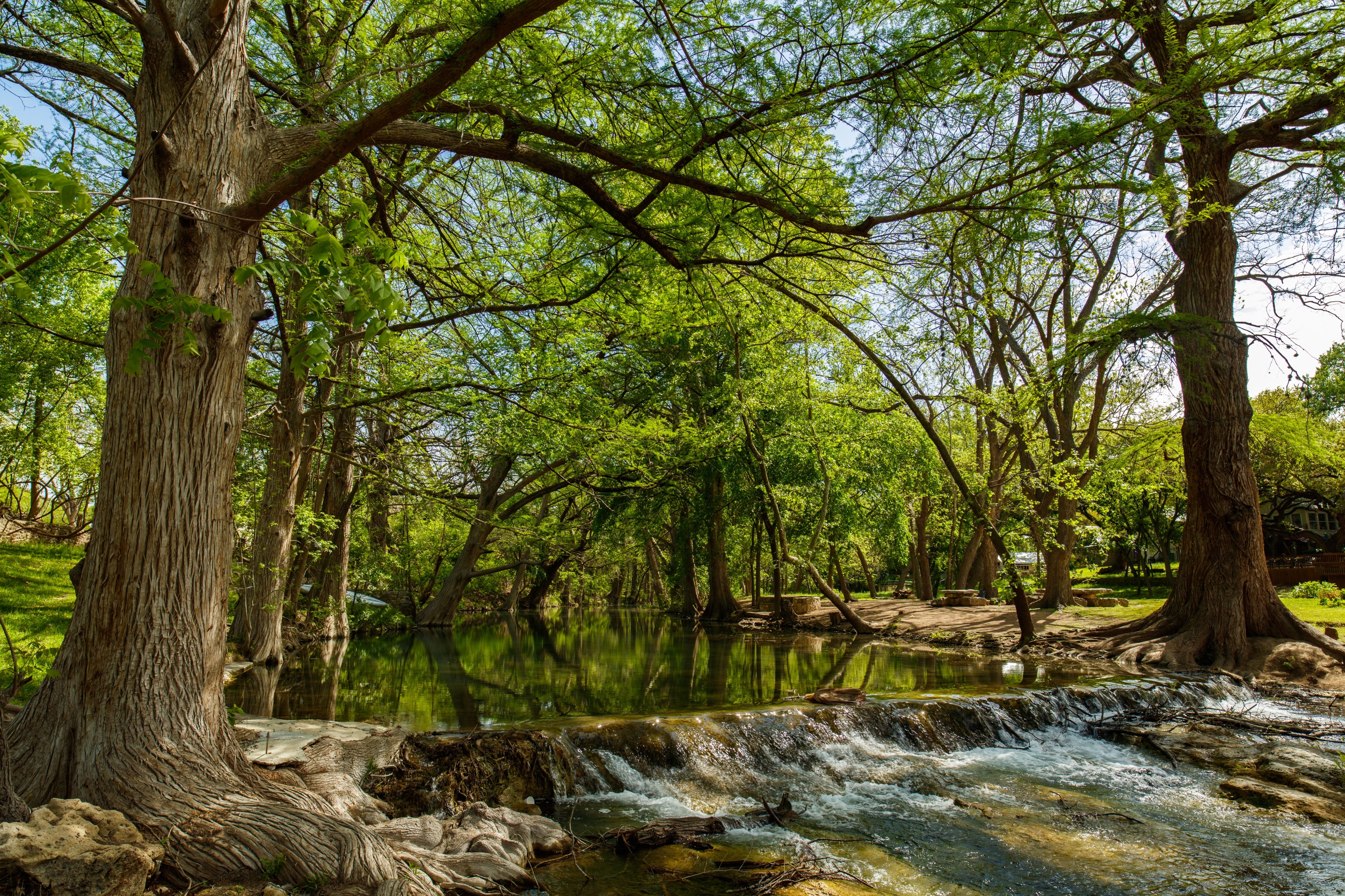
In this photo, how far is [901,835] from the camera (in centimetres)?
575

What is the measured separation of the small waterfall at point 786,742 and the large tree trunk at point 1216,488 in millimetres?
3706

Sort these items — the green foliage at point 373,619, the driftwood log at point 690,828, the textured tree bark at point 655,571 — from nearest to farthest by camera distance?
the driftwood log at point 690,828
the green foliage at point 373,619
the textured tree bark at point 655,571

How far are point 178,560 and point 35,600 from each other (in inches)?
399

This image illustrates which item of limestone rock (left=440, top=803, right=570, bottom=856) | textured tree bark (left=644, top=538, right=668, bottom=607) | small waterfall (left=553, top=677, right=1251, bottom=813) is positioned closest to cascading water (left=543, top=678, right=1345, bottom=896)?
small waterfall (left=553, top=677, right=1251, bottom=813)

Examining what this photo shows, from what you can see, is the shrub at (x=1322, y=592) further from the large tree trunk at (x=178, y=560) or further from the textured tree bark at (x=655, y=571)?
the textured tree bark at (x=655, y=571)

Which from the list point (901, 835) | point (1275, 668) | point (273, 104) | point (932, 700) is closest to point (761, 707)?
point (932, 700)

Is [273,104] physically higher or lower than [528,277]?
higher

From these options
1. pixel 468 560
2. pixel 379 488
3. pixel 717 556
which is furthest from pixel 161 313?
pixel 717 556

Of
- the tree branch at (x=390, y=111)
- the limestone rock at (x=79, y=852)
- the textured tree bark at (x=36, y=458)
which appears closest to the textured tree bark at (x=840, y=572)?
the textured tree bark at (x=36, y=458)

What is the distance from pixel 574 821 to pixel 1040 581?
13.6m

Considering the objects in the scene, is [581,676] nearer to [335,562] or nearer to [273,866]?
[335,562]

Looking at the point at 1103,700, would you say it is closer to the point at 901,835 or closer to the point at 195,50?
the point at 901,835

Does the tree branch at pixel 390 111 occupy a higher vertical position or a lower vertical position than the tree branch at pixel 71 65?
lower

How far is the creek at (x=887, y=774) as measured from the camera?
502cm
